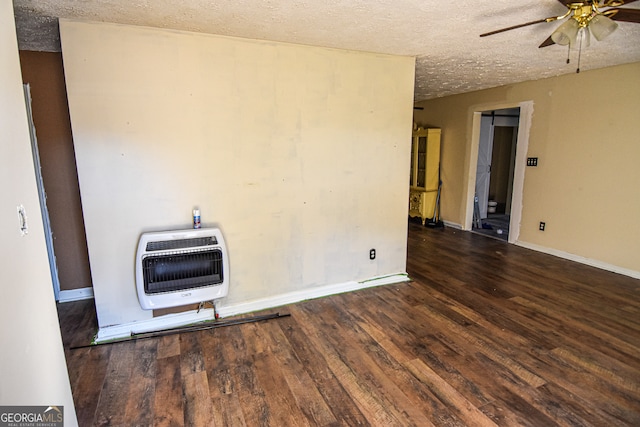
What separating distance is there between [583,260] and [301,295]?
3419 mm

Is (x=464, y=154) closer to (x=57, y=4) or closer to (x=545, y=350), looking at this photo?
(x=545, y=350)

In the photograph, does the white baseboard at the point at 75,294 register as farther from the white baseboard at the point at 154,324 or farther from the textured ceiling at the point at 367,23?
the textured ceiling at the point at 367,23

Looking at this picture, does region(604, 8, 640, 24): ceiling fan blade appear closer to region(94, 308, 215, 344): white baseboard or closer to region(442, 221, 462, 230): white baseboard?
region(94, 308, 215, 344): white baseboard

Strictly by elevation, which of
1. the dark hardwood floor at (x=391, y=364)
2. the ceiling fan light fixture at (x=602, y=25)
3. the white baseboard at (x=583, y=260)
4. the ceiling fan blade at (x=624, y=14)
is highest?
the ceiling fan blade at (x=624, y=14)

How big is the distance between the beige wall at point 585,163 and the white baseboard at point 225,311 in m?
2.28

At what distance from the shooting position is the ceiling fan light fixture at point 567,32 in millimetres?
1982

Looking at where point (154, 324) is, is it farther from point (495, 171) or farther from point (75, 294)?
point (495, 171)

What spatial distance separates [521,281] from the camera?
139 inches

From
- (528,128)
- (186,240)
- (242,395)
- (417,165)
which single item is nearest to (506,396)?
(242,395)

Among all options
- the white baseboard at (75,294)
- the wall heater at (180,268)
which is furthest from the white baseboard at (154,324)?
the white baseboard at (75,294)

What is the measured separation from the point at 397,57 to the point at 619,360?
9.54 feet

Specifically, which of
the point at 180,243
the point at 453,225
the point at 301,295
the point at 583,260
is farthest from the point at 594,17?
the point at 453,225

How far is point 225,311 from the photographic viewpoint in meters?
2.86

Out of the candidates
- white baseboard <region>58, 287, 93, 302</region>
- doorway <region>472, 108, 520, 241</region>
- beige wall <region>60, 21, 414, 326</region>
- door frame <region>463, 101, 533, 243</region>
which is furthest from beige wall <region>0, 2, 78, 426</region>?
doorway <region>472, 108, 520, 241</region>
